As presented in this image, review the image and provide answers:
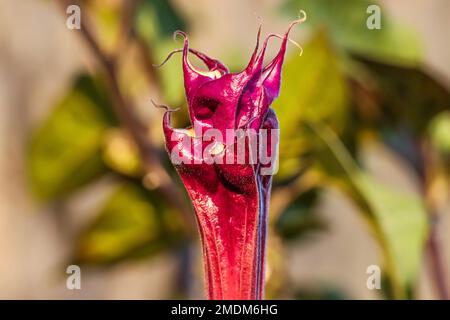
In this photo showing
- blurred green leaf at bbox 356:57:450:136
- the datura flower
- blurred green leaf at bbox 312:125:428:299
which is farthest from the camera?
blurred green leaf at bbox 356:57:450:136

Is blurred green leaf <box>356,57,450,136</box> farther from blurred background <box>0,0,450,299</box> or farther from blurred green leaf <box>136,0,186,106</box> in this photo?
blurred green leaf <box>136,0,186,106</box>

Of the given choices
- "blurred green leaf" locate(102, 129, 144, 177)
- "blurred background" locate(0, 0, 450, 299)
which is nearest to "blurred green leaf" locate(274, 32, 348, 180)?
"blurred background" locate(0, 0, 450, 299)

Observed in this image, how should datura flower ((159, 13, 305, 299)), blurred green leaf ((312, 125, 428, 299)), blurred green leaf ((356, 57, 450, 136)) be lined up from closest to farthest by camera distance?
datura flower ((159, 13, 305, 299))
blurred green leaf ((312, 125, 428, 299))
blurred green leaf ((356, 57, 450, 136))

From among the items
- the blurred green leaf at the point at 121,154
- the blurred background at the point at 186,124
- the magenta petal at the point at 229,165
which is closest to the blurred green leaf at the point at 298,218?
the blurred background at the point at 186,124

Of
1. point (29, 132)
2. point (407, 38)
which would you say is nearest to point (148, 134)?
point (407, 38)

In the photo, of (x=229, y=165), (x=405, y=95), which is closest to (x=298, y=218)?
(x=405, y=95)

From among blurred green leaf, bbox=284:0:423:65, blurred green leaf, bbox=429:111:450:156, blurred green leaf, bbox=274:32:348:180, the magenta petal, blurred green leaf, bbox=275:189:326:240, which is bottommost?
the magenta petal

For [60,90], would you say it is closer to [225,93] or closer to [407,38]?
[407,38]
